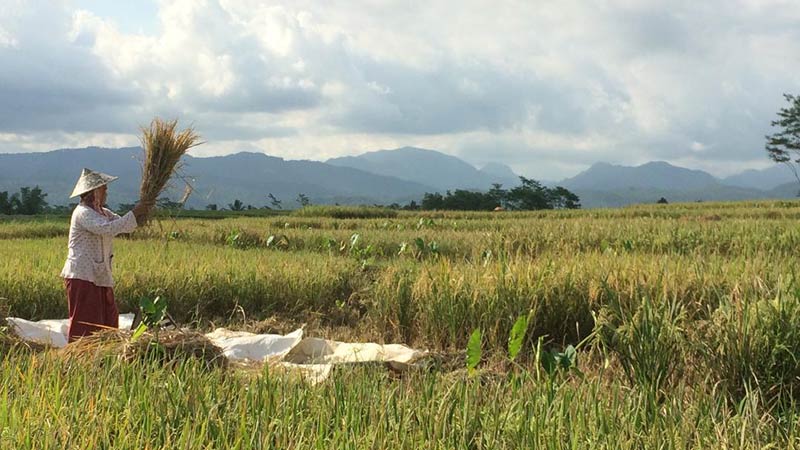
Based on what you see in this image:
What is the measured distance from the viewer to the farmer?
489cm

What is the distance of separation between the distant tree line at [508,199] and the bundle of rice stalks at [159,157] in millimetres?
42457

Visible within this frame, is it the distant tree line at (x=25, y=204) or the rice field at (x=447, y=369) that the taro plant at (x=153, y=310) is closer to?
the rice field at (x=447, y=369)

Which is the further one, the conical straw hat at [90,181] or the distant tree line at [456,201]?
the distant tree line at [456,201]

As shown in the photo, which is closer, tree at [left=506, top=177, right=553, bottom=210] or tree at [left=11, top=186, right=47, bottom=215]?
tree at [left=11, top=186, right=47, bottom=215]

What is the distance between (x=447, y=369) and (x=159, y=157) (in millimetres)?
2846

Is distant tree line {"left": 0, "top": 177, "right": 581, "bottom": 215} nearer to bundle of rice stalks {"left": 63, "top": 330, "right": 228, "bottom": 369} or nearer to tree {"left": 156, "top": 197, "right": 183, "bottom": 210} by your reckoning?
tree {"left": 156, "top": 197, "right": 183, "bottom": 210}

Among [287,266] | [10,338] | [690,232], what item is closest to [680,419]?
[10,338]

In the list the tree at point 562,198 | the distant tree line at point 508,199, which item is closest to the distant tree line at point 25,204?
the distant tree line at point 508,199

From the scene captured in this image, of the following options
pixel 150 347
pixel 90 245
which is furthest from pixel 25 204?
pixel 150 347

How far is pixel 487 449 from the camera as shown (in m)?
2.33

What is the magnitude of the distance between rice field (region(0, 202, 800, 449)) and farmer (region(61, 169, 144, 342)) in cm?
49

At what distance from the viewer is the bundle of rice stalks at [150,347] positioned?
351cm

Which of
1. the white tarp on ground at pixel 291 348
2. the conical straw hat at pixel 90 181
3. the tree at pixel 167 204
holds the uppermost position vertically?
the conical straw hat at pixel 90 181

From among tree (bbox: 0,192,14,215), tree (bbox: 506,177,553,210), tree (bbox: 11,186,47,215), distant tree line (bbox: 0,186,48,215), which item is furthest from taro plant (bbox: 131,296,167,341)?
tree (bbox: 506,177,553,210)
